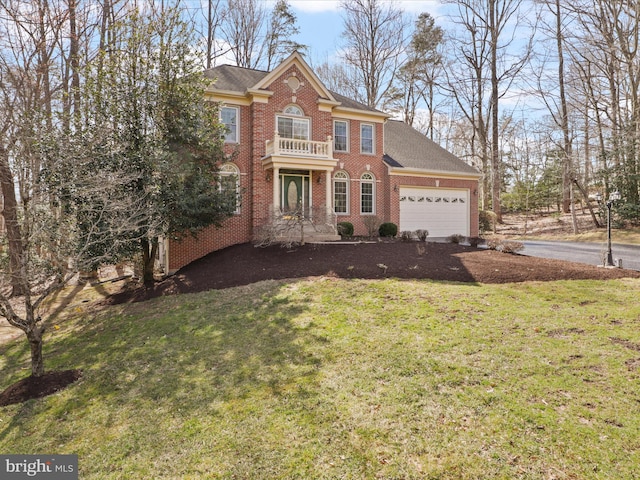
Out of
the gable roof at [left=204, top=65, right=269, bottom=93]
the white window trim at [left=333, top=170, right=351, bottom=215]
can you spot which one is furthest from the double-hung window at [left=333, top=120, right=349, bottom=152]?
the gable roof at [left=204, top=65, right=269, bottom=93]

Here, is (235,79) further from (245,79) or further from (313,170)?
(313,170)

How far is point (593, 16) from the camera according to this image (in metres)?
22.1

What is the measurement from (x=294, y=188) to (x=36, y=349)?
11.9 meters

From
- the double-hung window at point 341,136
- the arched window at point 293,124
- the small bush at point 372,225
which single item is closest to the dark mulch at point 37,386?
the arched window at point 293,124

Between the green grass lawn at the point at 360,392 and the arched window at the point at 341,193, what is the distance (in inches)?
389

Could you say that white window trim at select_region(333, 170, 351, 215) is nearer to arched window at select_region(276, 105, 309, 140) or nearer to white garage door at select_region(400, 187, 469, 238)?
arched window at select_region(276, 105, 309, 140)

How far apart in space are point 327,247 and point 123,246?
6321mm

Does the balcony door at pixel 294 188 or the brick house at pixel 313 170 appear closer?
the brick house at pixel 313 170

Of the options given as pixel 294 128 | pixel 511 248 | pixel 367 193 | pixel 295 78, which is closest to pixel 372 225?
pixel 367 193

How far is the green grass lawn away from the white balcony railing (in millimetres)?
8637

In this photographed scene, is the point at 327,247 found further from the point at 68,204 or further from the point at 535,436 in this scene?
the point at 535,436

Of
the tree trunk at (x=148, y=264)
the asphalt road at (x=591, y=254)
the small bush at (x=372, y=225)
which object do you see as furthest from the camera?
the small bush at (x=372, y=225)

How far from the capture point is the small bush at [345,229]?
17.0m

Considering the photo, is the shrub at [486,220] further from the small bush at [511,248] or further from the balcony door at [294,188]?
the balcony door at [294,188]
